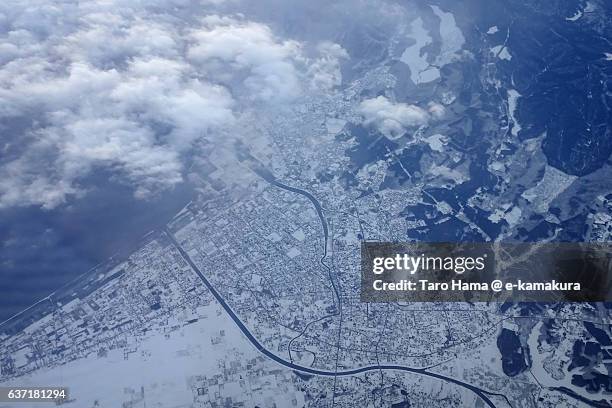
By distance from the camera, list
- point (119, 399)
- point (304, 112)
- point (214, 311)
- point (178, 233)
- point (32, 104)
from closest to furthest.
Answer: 1. point (119, 399)
2. point (214, 311)
3. point (178, 233)
4. point (32, 104)
5. point (304, 112)

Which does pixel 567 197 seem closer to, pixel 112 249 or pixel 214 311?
pixel 214 311

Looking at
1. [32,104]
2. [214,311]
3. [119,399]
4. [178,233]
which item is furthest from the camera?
[32,104]

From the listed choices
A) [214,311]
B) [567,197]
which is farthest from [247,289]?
[567,197]

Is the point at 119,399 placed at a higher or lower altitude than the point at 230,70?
lower

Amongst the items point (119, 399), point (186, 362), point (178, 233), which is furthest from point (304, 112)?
point (119, 399)

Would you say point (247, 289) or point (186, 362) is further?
point (247, 289)

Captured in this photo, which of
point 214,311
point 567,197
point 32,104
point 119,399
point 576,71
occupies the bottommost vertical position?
point 119,399
